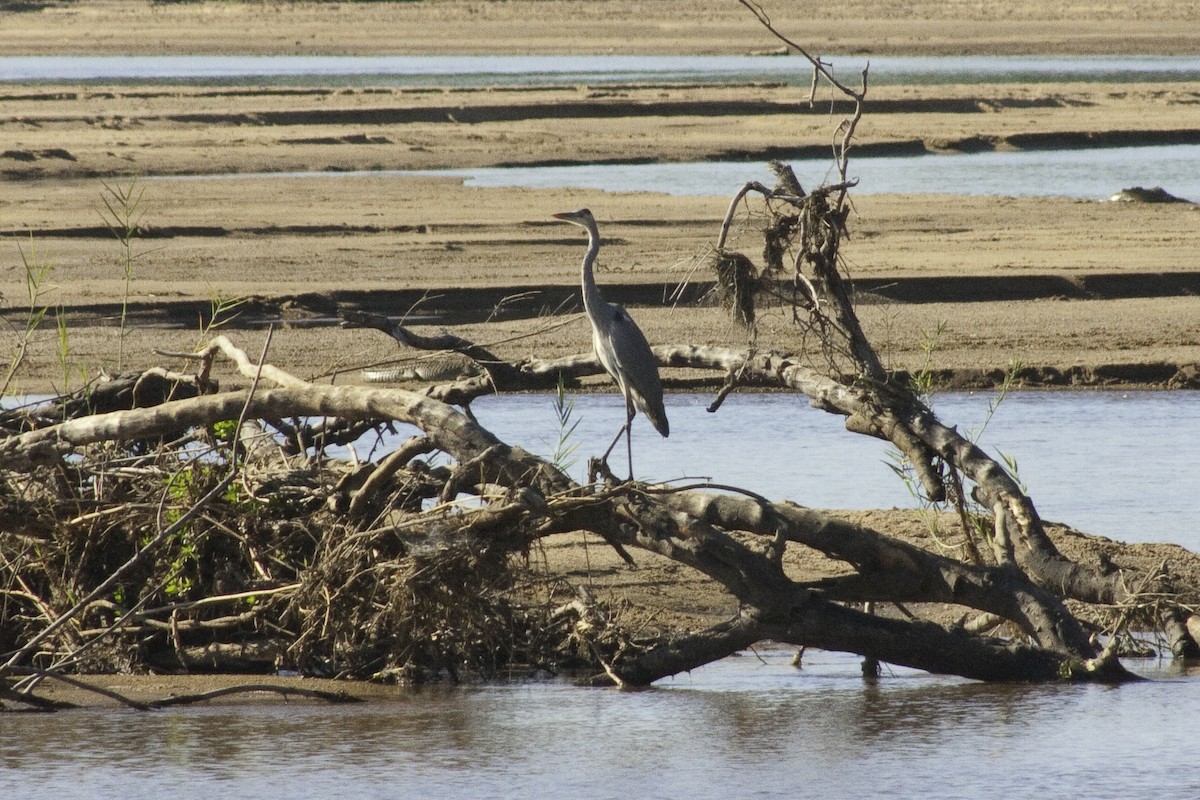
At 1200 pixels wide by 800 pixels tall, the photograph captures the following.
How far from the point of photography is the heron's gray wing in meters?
8.05

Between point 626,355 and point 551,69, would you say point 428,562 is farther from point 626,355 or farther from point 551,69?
point 551,69

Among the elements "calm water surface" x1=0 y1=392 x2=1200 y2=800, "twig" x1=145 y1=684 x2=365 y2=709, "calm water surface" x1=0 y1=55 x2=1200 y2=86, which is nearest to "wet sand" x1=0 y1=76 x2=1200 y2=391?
"calm water surface" x1=0 y1=392 x2=1200 y2=800

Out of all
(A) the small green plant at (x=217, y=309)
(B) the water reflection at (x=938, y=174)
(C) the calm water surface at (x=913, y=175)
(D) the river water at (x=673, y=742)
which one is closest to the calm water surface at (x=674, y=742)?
(D) the river water at (x=673, y=742)

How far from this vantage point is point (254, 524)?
6.91 metres

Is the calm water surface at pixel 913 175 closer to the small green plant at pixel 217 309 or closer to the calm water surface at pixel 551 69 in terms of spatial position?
the small green plant at pixel 217 309

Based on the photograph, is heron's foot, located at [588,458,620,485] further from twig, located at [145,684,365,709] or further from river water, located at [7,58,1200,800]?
twig, located at [145,684,365,709]

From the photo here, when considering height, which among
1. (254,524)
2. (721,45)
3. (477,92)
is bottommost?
(254,524)

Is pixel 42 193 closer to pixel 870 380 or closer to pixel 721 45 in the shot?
pixel 870 380

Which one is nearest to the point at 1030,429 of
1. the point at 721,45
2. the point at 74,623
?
the point at 74,623

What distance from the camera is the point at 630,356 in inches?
316

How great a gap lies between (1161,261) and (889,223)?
11.7ft

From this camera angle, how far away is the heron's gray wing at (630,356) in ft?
26.4

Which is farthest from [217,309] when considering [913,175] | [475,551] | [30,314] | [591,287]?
[913,175]

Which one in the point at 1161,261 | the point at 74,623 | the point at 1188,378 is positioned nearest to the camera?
the point at 74,623
